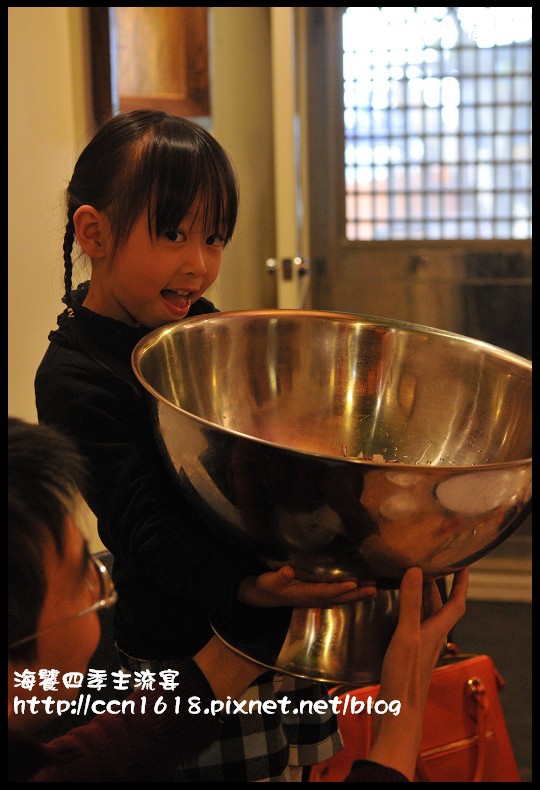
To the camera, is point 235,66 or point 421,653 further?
point 235,66

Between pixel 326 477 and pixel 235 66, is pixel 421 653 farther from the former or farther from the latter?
pixel 235 66

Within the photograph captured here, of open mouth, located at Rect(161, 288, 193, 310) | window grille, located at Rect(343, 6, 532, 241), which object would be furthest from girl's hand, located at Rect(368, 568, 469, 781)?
window grille, located at Rect(343, 6, 532, 241)

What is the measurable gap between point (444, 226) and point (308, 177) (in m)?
0.48

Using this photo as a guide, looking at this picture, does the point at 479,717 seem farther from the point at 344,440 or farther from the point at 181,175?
the point at 181,175

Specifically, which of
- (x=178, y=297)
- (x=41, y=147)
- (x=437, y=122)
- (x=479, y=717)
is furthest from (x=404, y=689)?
→ (x=437, y=122)

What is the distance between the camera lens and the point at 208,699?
2.31 ft

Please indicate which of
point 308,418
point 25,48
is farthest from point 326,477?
point 25,48

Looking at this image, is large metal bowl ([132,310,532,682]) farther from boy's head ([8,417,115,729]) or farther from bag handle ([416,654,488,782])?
bag handle ([416,654,488,782])

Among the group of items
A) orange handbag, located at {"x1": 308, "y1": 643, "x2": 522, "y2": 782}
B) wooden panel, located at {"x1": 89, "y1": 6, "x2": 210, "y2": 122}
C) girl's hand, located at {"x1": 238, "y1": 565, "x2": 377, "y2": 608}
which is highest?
wooden panel, located at {"x1": 89, "y1": 6, "x2": 210, "y2": 122}

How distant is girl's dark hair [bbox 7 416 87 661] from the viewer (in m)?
0.53

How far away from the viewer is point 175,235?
75 centimetres

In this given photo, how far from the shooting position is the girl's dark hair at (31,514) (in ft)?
1.73

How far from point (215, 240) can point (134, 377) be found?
0.49 ft

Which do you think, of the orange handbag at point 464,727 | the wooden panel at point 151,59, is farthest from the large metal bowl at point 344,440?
the wooden panel at point 151,59
